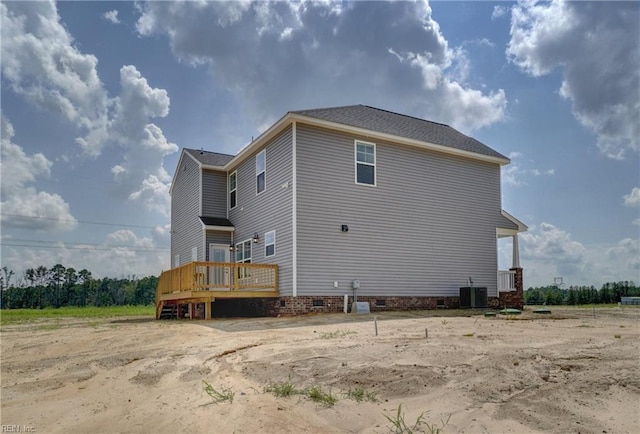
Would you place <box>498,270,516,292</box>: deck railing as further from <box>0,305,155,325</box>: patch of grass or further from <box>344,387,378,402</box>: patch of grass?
<box>344,387,378,402</box>: patch of grass

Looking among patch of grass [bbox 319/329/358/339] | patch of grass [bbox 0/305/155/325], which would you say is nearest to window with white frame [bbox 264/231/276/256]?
patch of grass [bbox 319/329/358/339]

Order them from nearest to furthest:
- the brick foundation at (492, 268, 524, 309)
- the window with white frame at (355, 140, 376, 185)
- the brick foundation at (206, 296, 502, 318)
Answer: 1. the brick foundation at (206, 296, 502, 318)
2. the window with white frame at (355, 140, 376, 185)
3. the brick foundation at (492, 268, 524, 309)

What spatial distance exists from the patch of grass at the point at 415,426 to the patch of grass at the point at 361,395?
391 millimetres

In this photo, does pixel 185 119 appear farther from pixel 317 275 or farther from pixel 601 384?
pixel 601 384

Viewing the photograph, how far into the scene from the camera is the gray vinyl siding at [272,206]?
14109 mm

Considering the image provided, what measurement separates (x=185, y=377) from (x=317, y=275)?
8492 mm

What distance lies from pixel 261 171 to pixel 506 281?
951 centimetres

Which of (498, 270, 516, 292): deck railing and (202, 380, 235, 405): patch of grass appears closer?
(202, 380, 235, 405): patch of grass

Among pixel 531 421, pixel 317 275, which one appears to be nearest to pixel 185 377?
pixel 531 421

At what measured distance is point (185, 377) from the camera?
18.2 ft

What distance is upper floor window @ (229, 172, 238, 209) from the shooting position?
18.4 metres

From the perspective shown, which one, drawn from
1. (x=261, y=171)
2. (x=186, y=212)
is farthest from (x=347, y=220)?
(x=186, y=212)

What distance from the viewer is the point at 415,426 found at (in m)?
3.88

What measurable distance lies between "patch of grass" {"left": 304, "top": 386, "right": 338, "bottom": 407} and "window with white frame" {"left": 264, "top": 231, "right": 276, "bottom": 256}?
10412 mm
